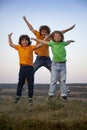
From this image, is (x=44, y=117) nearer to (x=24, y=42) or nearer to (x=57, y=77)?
(x=57, y=77)

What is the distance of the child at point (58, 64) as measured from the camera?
9508 mm

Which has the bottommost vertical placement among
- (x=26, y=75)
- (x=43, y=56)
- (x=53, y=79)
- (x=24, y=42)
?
(x=53, y=79)

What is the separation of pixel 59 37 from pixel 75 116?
117 inches

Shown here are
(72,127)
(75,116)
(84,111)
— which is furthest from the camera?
(84,111)

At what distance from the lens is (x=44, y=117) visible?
7082mm

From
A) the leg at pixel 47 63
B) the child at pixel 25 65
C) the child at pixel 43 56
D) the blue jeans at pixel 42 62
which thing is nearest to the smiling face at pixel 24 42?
the child at pixel 25 65

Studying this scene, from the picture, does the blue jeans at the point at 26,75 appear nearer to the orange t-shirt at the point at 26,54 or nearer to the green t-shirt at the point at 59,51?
the orange t-shirt at the point at 26,54

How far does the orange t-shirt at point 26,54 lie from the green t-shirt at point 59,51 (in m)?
0.58

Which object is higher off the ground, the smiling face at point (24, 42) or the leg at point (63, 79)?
A: the smiling face at point (24, 42)

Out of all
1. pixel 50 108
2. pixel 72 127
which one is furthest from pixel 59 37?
pixel 72 127

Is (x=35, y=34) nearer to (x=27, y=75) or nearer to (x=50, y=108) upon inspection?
(x=27, y=75)

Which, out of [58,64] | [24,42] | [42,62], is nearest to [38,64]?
[42,62]

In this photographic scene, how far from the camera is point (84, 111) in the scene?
785 centimetres

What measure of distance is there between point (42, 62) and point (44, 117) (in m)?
3.26
